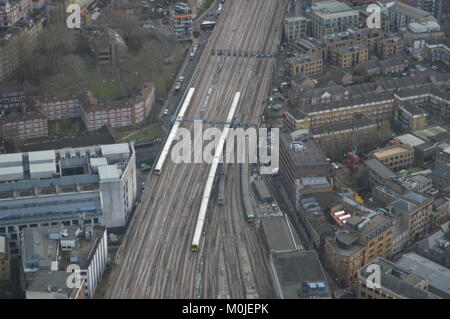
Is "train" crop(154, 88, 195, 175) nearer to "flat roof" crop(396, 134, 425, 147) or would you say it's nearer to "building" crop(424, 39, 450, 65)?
"flat roof" crop(396, 134, 425, 147)

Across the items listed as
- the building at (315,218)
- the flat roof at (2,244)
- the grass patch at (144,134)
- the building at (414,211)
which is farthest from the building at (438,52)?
the flat roof at (2,244)

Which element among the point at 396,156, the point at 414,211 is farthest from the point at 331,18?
the point at 414,211

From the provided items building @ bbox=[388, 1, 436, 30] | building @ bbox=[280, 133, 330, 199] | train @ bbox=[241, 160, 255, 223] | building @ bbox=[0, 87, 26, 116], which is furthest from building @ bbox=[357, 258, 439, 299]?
building @ bbox=[388, 1, 436, 30]

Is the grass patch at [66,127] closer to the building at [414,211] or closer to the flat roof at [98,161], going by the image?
the flat roof at [98,161]

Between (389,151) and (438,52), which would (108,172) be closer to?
(389,151)

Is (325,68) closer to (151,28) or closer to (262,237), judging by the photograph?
(151,28)
